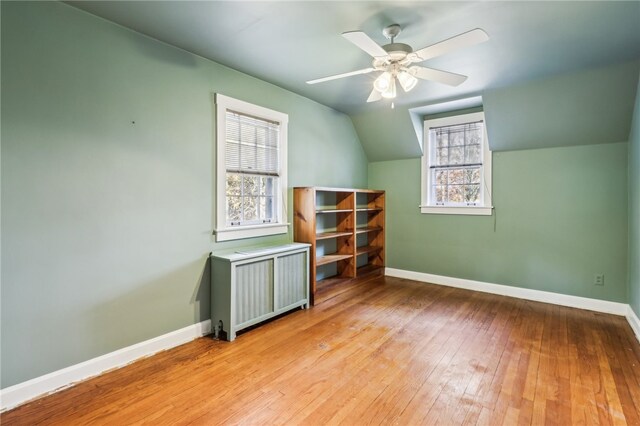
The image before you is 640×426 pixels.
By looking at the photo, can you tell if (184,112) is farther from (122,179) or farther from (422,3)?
(422,3)

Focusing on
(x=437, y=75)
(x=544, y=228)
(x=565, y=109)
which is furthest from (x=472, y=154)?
(x=437, y=75)

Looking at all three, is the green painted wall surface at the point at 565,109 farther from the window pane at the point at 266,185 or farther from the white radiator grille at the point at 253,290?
the white radiator grille at the point at 253,290

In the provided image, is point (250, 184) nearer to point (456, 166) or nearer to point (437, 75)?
point (437, 75)

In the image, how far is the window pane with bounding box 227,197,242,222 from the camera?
134 inches

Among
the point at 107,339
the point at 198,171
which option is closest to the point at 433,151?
the point at 198,171

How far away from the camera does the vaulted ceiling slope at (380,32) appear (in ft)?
7.27

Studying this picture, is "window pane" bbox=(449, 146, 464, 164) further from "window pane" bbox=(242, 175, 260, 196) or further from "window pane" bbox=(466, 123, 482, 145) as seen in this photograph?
"window pane" bbox=(242, 175, 260, 196)

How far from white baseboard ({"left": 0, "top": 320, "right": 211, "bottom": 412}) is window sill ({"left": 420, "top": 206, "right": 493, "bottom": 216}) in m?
3.57

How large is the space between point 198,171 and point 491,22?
8.99ft

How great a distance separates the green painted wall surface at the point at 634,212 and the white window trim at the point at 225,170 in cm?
361

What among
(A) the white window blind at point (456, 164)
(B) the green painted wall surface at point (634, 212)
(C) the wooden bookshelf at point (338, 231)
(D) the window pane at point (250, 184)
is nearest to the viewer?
(B) the green painted wall surface at point (634, 212)

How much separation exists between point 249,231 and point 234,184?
0.54 meters

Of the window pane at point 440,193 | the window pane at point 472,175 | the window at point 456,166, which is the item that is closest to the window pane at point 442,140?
the window at point 456,166

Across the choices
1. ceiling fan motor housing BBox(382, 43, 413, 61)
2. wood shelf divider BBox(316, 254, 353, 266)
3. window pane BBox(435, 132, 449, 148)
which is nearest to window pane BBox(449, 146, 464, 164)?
window pane BBox(435, 132, 449, 148)
